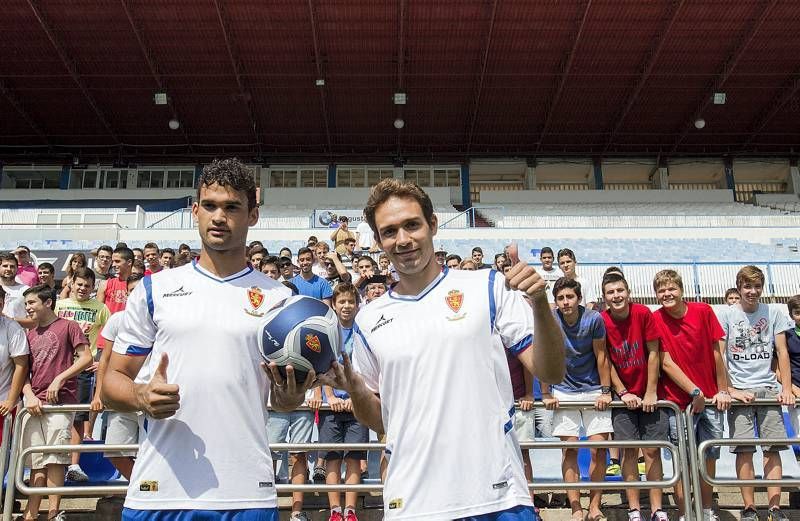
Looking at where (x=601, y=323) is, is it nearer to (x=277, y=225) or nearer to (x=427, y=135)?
(x=277, y=225)

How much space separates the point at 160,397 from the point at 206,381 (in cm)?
27

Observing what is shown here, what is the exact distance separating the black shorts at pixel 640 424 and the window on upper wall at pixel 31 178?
34.1 metres

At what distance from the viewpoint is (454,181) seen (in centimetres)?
3325

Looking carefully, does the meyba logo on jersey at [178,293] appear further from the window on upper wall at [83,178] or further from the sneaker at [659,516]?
the window on upper wall at [83,178]

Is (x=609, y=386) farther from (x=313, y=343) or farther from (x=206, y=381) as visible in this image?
(x=206, y=381)

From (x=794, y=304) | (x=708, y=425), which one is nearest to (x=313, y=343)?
(x=708, y=425)

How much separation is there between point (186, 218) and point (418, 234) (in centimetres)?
2177

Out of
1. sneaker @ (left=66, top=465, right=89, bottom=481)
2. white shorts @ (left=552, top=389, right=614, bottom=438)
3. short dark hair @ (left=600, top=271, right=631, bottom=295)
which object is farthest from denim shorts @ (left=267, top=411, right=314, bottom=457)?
short dark hair @ (left=600, top=271, right=631, bottom=295)

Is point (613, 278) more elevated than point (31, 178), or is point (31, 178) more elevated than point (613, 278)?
point (31, 178)

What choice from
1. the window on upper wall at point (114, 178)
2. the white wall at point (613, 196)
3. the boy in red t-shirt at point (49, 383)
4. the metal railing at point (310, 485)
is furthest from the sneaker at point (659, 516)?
the window on upper wall at point (114, 178)

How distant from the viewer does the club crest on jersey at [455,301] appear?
2572 millimetres

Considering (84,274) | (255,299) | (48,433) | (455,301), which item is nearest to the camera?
(455,301)

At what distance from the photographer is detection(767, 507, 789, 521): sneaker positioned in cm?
545

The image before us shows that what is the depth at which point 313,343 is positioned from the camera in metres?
2.54
